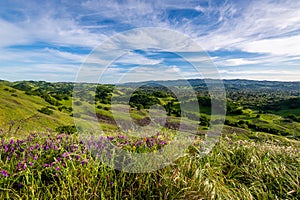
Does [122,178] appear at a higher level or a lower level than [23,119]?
lower

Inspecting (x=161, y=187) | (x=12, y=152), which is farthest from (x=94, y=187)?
(x=12, y=152)

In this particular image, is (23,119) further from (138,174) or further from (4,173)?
(138,174)

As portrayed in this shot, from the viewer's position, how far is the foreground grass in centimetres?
336

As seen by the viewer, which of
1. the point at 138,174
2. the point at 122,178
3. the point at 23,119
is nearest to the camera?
the point at 122,178

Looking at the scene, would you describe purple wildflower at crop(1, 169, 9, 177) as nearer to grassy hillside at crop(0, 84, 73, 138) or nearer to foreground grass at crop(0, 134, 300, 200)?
foreground grass at crop(0, 134, 300, 200)

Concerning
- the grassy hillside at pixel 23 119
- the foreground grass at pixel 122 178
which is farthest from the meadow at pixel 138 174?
the grassy hillside at pixel 23 119

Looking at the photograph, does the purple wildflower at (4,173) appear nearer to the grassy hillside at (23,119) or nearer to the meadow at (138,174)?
the meadow at (138,174)

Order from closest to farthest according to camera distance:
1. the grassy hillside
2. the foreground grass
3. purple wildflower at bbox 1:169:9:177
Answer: purple wildflower at bbox 1:169:9:177 → the foreground grass → the grassy hillside

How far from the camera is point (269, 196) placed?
3859 millimetres

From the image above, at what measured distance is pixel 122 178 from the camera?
3.78 meters

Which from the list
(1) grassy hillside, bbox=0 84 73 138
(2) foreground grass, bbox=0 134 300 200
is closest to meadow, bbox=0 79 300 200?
(2) foreground grass, bbox=0 134 300 200

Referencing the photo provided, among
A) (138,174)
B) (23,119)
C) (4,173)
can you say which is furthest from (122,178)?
(23,119)

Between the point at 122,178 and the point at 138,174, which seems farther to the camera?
the point at 138,174

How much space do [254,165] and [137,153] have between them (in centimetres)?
246
